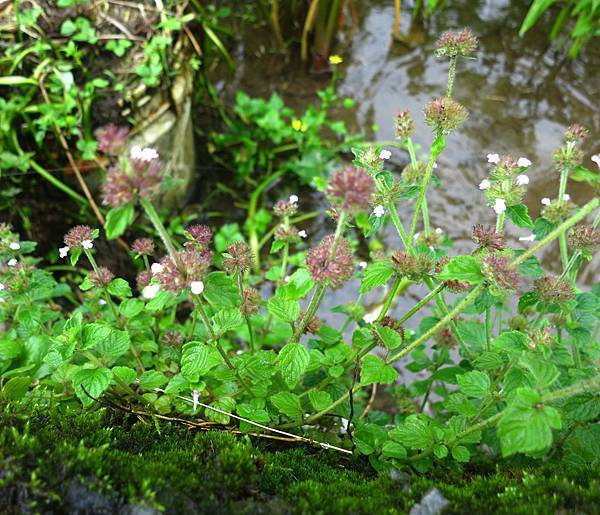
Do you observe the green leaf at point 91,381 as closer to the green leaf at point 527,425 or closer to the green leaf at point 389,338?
the green leaf at point 389,338

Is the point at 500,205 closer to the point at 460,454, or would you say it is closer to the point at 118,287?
the point at 460,454

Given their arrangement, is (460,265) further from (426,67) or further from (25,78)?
(426,67)

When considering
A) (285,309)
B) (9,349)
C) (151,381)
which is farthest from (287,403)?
(9,349)

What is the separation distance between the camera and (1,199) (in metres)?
2.73

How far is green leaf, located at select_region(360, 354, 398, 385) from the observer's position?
→ 1.33 m

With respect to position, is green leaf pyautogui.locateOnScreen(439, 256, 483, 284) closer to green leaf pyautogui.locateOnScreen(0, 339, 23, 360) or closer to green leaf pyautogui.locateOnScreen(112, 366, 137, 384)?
green leaf pyautogui.locateOnScreen(112, 366, 137, 384)

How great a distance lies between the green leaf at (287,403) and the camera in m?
1.46

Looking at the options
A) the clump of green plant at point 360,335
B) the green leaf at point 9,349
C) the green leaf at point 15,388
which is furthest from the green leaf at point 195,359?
the green leaf at point 9,349

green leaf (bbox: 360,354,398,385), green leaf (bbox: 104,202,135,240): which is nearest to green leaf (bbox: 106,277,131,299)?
green leaf (bbox: 104,202,135,240)

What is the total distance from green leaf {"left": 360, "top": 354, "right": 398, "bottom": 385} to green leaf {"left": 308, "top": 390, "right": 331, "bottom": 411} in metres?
0.18

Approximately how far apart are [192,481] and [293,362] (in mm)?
381

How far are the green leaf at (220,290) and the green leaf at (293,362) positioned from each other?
22 centimetres

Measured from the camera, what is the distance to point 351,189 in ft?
3.46

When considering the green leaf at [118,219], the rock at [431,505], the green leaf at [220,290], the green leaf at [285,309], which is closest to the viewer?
the green leaf at [118,219]
